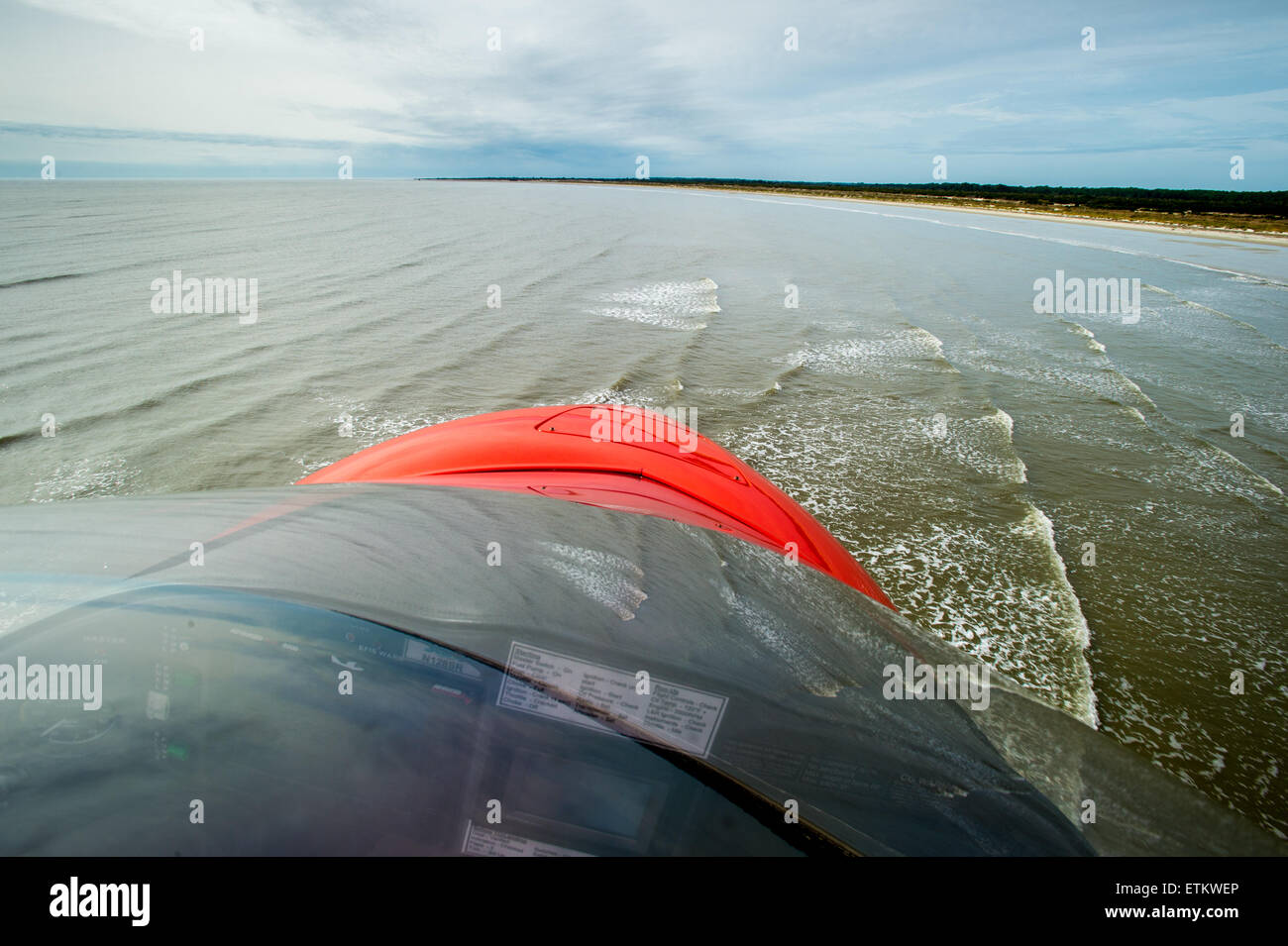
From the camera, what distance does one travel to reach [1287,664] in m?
3.63

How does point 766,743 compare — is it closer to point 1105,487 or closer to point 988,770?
point 988,770

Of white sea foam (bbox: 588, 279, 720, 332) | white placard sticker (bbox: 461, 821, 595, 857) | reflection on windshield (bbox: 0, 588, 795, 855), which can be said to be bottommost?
white placard sticker (bbox: 461, 821, 595, 857)

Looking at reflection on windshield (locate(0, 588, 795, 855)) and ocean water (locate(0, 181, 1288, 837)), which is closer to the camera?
reflection on windshield (locate(0, 588, 795, 855))

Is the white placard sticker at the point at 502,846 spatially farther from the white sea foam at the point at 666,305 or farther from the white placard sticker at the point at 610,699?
the white sea foam at the point at 666,305

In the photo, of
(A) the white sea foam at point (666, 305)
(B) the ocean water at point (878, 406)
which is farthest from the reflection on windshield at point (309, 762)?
(A) the white sea foam at point (666, 305)

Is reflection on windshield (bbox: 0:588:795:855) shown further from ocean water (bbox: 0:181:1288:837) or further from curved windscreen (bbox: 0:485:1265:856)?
ocean water (bbox: 0:181:1288:837)

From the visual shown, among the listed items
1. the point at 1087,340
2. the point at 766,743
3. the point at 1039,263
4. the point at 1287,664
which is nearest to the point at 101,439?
the point at 766,743

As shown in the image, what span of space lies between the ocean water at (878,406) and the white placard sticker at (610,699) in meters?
2.90

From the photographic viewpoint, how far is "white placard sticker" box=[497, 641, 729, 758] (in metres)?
1.28

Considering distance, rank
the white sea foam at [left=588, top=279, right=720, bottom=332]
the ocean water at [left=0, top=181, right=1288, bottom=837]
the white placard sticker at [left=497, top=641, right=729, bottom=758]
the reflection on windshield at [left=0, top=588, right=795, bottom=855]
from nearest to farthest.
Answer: the reflection on windshield at [left=0, top=588, right=795, bottom=855], the white placard sticker at [left=497, top=641, right=729, bottom=758], the ocean water at [left=0, top=181, right=1288, bottom=837], the white sea foam at [left=588, top=279, right=720, bottom=332]

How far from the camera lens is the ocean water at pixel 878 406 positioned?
12.7 feet

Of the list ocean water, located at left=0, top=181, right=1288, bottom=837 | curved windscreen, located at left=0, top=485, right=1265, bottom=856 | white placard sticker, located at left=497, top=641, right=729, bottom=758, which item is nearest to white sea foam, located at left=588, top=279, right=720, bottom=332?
ocean water, located at left=0, top=181, right=1288, bottom=837

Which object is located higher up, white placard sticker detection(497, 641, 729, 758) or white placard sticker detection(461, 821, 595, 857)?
white placard sticker detection(497, 641, 729, 758)

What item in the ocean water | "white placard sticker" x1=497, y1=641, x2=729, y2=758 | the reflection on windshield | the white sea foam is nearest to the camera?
the reflection on windshield
